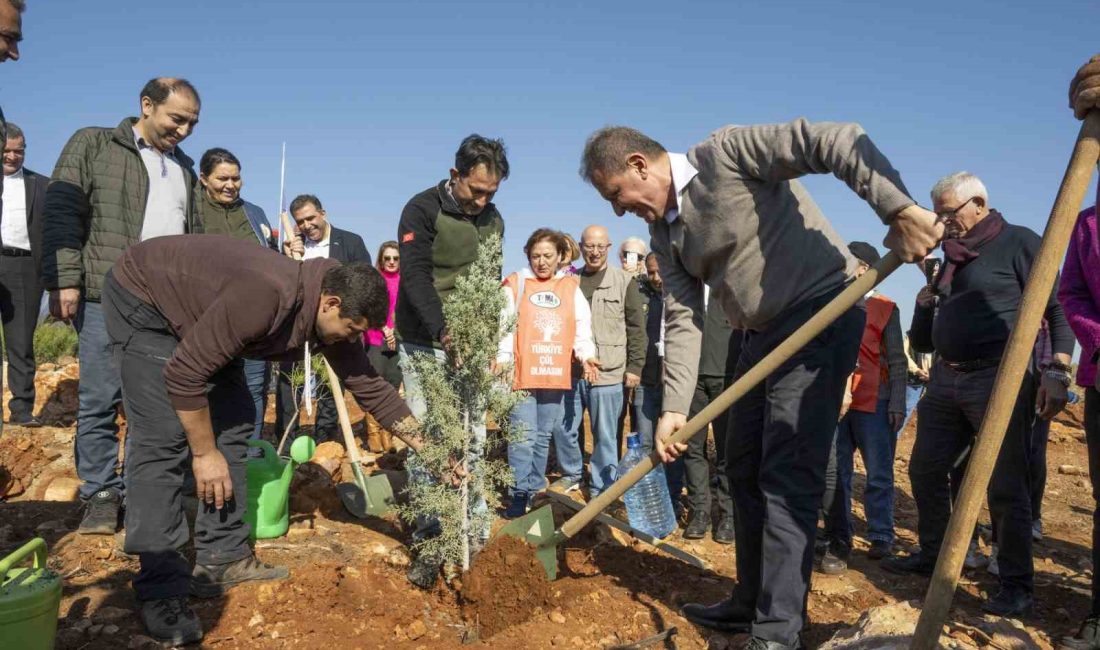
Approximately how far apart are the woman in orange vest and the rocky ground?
3.17 feet

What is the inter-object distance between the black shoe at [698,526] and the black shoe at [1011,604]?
1969 millimetres

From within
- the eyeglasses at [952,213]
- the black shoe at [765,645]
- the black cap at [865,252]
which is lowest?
the black shoe at [765,645]

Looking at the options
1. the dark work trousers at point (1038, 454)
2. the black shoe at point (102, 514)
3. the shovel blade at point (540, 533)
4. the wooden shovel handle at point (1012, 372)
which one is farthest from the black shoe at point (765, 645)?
the black shoe at point (102, 514)

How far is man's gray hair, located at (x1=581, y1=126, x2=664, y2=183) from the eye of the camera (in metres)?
3.26

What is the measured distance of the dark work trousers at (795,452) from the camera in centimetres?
321

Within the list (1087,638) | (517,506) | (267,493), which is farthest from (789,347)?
(267,493)

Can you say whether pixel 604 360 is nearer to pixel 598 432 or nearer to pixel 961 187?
pixel 598 432

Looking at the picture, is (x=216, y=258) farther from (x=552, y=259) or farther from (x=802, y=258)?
(x=552, y=259)

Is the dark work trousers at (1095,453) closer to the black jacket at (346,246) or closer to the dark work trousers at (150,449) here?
the dark work trousers at (150,449)

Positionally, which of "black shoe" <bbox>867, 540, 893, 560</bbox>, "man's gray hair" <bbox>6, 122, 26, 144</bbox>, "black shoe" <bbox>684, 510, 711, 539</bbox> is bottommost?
"black shoe" <bbox>867, 540, 893, 560</bbox>

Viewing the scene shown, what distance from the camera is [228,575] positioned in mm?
4000

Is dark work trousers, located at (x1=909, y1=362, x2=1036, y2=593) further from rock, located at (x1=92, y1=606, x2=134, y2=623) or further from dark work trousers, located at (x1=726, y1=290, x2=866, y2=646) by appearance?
rock, located at (x1=92, y1=606, x2=134, y2=623)

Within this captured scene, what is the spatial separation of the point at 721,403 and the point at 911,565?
2.86 meters

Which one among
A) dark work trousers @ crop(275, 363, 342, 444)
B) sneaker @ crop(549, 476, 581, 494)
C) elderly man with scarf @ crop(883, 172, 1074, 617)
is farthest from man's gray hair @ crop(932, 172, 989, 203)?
dark work trousers @ crop(275, 363, 342, 444)
